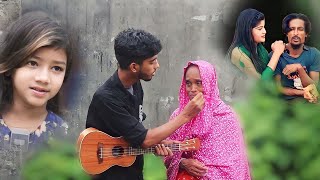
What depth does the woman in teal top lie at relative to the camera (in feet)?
14.0


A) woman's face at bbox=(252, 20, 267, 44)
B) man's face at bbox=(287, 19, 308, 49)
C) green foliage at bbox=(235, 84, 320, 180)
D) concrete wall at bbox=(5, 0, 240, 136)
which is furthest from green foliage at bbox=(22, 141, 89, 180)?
man's face at bbox=(287, 19, 308, 49)

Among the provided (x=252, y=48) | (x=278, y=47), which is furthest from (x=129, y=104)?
(x=278, y=47)

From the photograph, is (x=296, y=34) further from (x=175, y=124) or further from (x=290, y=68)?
(x=175, y=124)

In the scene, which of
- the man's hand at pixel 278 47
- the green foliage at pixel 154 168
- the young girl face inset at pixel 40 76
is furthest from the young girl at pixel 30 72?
the man's hand at pixel 278 47

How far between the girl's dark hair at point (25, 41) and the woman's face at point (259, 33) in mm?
1446

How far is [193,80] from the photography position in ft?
11.4

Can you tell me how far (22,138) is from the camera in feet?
10.9

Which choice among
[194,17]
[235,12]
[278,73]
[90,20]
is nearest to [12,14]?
[90,20]

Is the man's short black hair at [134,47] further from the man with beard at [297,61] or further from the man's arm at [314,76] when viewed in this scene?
the man's arm at [314,76]

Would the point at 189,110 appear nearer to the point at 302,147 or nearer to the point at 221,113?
the point at 221,113

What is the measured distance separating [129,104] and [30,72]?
0.53m

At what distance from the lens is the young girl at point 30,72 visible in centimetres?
313

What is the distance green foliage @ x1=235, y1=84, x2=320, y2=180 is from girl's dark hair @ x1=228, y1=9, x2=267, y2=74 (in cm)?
22

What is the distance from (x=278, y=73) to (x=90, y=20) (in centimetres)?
124
